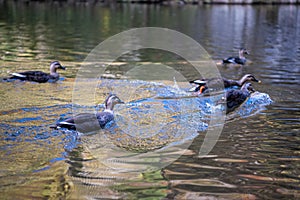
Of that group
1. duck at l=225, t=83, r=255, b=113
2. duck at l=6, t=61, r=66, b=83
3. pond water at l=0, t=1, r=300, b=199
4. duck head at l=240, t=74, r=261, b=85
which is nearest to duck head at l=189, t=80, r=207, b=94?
pond water at l=0, t=1, r=300, b=199

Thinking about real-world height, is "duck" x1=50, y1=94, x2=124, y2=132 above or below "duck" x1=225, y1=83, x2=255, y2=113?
above

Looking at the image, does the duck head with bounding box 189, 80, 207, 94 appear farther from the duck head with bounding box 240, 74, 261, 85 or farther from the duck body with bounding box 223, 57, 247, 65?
the duck body with bounding box 223, 57, 247, 65

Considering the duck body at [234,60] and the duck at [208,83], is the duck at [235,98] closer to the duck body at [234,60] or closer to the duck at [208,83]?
the duck at [208,83]

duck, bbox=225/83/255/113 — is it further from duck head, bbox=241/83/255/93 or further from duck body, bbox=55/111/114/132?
duck body, bbox=55/111/114/132

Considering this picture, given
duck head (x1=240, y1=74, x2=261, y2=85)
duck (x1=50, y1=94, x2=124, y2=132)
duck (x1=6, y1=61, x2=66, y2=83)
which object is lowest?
duck head (x1=240, y1=74, x2=261, y2=85)

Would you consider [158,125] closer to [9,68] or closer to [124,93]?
[124,93]

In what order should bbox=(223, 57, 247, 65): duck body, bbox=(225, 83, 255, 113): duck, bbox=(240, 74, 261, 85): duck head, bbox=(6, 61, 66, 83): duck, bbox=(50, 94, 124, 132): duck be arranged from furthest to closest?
1. bbox=(223, 57, 247, 65): duck body
2. bbox=(240, 74, 261, 85): duck head
3. bbox=(6, 61, 66, 83): duck
4. bbox=(225, 83, 255, 113): duck
5. bbox=(50, 94, 124, 132): duck

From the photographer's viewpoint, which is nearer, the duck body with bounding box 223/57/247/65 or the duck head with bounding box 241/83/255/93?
the duck head with bounding box 241/83/255/93

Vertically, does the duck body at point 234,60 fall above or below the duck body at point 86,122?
below

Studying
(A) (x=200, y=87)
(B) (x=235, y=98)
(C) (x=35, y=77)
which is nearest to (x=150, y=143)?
(B) (x=235, y=98)

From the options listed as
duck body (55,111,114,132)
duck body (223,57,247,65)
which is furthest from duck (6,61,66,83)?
duck body (223,57,247,65)

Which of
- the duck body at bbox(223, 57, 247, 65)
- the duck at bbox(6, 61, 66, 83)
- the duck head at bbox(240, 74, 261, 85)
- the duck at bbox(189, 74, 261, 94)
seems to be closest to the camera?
the duck at bbox(189, 74, 261, 94)

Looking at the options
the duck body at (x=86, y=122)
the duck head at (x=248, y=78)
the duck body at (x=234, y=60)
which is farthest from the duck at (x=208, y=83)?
the duck body at (x=86, y=122)

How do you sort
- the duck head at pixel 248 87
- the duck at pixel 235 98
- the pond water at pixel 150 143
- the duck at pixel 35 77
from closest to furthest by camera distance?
the pond water at pixel 150 143
the duck at pixel 235 98
the duck head at pixel 248 87
the duck at pixel 35 77
